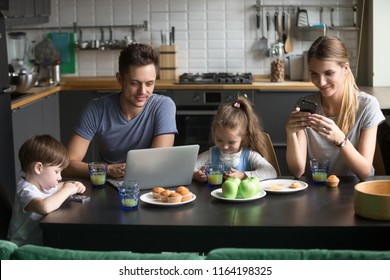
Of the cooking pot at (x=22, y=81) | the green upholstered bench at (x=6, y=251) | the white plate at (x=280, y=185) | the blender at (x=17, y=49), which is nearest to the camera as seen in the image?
the green upholstered bench at (x=6, y=251)

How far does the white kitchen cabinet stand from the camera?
5145 millimetres

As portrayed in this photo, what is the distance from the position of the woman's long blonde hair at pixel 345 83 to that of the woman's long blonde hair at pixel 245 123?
0.37 m

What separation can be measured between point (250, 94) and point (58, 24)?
1906mm

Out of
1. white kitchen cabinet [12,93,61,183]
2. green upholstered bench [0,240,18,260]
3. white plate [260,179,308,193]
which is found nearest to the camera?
green upholstered bench [0,240,18,260]

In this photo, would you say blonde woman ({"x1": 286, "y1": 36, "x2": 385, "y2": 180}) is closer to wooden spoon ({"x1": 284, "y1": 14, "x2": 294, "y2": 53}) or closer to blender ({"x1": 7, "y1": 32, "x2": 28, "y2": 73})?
wooden spoon ({"x1": 284, "y1": 14, "x2": 294, "y2": 53})

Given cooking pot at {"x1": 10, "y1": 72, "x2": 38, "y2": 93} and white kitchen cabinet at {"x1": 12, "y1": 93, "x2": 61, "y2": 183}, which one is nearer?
white kitchen cabinet at {"x1": 12, "y1": 93, "x2": 61, "y2": 183}

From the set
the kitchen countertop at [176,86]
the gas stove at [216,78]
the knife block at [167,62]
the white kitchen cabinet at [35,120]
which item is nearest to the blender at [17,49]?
the kitchen countertop at [176,86]

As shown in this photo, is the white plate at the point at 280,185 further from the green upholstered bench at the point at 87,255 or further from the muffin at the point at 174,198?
the green upholstered bench at the point at 87,255

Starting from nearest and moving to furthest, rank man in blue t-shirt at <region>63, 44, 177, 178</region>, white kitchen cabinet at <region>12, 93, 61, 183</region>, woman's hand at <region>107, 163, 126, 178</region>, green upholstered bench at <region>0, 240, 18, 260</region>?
green upholstered bench at <region>0, 240, 18, 260</region>
woman's hand at <region>107, 163, 126, 178</region>
man in blue t-shirt at <region>63, 44, 177, 178</region>
white kitchen cabinet at <region>12, 93, 61, 183</region>

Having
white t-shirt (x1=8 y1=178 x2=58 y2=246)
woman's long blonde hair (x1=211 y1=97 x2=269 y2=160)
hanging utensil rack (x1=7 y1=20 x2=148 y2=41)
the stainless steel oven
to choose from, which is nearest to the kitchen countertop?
the stainless steel oven

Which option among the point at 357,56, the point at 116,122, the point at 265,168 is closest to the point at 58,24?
the point at 357,56

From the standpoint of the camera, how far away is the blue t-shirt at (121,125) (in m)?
3.55

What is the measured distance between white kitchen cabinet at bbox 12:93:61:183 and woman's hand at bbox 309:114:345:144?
2.65m

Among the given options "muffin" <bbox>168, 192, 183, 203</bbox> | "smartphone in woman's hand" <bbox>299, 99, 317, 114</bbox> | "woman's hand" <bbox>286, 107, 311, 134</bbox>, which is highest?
"smartphone in woman's hand" <bbox>299, 99, 317, 114</bbox>
